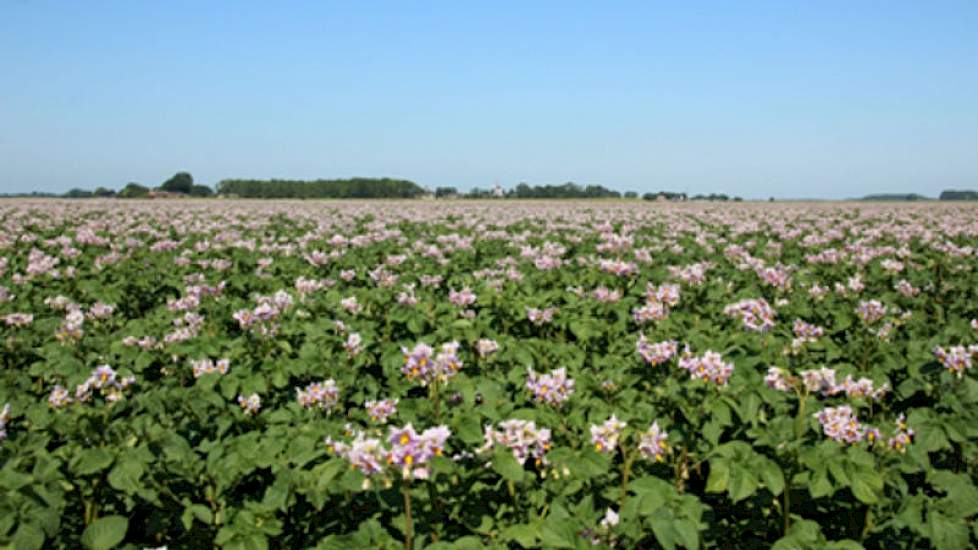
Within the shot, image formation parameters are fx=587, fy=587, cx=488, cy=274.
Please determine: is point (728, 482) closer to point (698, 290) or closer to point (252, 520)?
point (252, 520)

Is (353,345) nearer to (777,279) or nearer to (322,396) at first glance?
(322,396)

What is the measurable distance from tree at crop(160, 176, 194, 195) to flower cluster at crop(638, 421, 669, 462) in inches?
4564

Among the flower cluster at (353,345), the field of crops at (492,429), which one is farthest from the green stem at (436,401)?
the flower cluster at (353,345)

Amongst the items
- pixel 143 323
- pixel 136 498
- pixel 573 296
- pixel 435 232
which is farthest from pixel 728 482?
pixel 435 232

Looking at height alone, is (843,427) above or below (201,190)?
below

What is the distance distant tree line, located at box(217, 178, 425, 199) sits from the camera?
316 feet

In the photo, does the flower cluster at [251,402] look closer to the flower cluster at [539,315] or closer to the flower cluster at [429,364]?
the flower cluster at [429,364]

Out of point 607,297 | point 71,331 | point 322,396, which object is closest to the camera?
point 322,396

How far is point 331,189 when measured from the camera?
326 ft

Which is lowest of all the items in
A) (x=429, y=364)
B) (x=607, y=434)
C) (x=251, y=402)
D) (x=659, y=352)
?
(x=251, y=402)

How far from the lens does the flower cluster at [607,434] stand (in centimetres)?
336

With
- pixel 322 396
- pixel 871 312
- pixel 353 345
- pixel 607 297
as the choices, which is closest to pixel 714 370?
pixel 322 396

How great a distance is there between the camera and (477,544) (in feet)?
9.17

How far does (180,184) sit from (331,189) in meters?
30.9
